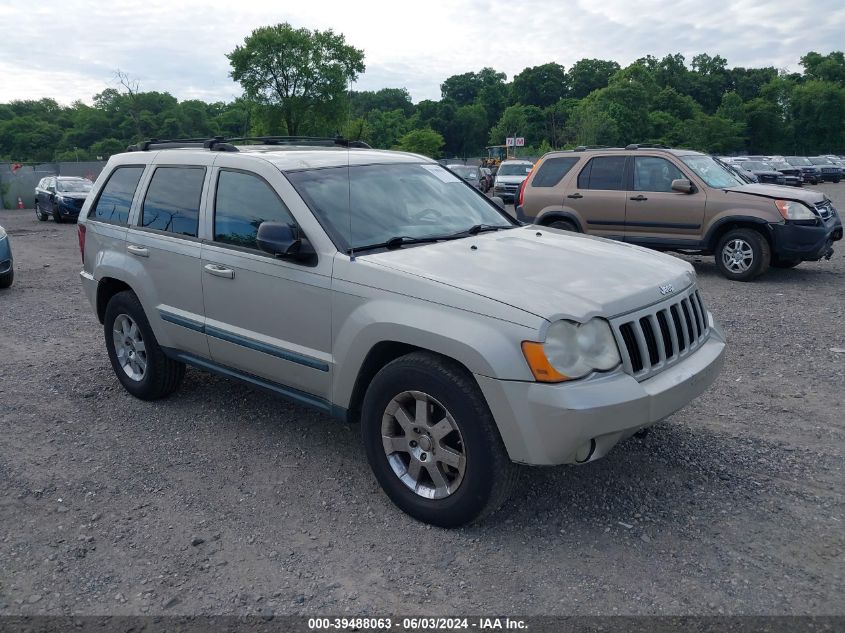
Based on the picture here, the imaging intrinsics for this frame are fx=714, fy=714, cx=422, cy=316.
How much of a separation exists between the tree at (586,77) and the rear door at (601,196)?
11843 centimetres

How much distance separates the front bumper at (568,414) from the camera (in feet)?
10.0

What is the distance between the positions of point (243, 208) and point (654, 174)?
7.66m

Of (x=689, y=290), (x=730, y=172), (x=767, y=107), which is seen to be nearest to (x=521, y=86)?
(x=767, y=107)

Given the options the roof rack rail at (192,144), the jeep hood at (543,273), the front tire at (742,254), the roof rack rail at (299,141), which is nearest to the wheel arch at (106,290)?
the roof rack rail at (192,144)

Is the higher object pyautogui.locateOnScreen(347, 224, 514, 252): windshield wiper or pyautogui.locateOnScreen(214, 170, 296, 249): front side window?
pyautogui.locateOnScreen(214, 170, 296, 249): front side window

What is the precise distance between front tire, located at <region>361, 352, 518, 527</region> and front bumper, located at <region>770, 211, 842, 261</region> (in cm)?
784

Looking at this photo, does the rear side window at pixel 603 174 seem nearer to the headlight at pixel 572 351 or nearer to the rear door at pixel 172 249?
the rear door at pixel 172 249

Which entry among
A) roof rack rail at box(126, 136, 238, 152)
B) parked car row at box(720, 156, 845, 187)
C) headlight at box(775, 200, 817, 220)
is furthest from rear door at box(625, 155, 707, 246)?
parked car row at box(720, 156, 845, 187)

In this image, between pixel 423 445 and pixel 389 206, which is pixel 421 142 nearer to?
pixel 389 206

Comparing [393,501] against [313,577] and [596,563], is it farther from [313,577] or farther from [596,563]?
[596,563]

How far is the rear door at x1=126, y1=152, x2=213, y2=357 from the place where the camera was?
4.62 metres

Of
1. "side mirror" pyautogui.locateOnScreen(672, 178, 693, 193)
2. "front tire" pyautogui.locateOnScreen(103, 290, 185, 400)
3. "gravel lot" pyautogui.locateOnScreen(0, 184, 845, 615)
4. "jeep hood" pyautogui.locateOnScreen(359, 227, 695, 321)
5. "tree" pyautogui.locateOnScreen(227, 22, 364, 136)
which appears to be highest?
"tree" pyautogui.locateOnScreen(227, 22, 364, 136)

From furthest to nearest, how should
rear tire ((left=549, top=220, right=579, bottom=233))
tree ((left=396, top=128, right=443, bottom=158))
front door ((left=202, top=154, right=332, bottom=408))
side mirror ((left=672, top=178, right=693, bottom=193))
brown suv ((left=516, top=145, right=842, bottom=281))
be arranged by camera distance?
tree ((left=396, top=128, right=443, bottom=158)), rear tire ((left=549, top=220, right=579, bottom=233)), side mirror ((left=672, top=178, right=693, bottom=193)), brown suv ((left=516, top=145, right=842, bottom=281)), front door ((left=202, top=154, right=332, bottom=408))

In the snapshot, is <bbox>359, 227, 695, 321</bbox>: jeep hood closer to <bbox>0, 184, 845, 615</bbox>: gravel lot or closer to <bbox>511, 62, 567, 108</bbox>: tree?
<bbox>0, 184, 845, 615</bbox>: gravel lot
